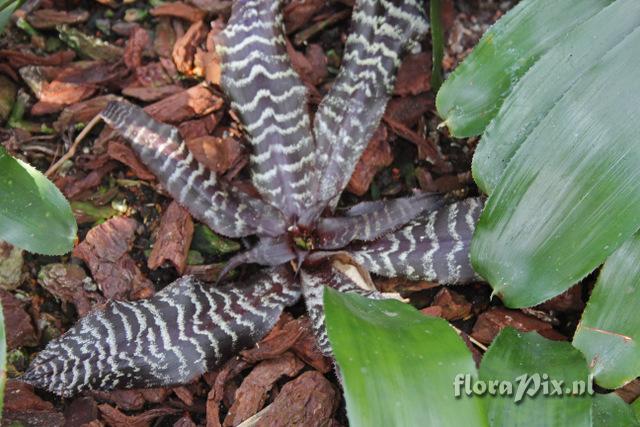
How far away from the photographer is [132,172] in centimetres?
204

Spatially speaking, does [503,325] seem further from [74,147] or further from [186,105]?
[74,147]

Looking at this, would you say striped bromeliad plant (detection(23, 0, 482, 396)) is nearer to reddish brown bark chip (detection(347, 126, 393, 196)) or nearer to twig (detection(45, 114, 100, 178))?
reddish brown bark chip (detection(347, 126, 393, 196))

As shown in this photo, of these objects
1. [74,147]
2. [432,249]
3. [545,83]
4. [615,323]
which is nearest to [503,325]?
[432,249]

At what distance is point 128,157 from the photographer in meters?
1.97

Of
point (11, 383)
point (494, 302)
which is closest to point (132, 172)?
point (11, 383)

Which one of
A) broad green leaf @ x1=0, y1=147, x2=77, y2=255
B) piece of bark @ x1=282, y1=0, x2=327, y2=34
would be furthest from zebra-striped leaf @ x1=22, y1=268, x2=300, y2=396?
piece of bark @ x1=282, y1=0, x2=327, y2=34

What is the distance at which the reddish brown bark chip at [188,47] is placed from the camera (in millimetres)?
2146

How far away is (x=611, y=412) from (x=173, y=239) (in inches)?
46.3

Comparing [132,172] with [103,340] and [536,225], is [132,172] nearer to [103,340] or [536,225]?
[103,340]

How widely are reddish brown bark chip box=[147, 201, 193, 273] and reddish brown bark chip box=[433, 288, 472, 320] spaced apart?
0.71 metres

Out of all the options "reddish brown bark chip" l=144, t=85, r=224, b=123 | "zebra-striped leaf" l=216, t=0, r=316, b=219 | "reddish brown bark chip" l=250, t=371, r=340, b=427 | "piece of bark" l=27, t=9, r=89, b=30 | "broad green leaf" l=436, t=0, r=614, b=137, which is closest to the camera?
"broad green leaf" l=436, t=0, r=614, b=137

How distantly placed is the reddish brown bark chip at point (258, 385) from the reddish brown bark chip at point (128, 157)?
638 millimetres

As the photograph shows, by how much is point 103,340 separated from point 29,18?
1118 millimetres

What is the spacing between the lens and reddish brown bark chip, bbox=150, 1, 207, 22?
217cm
